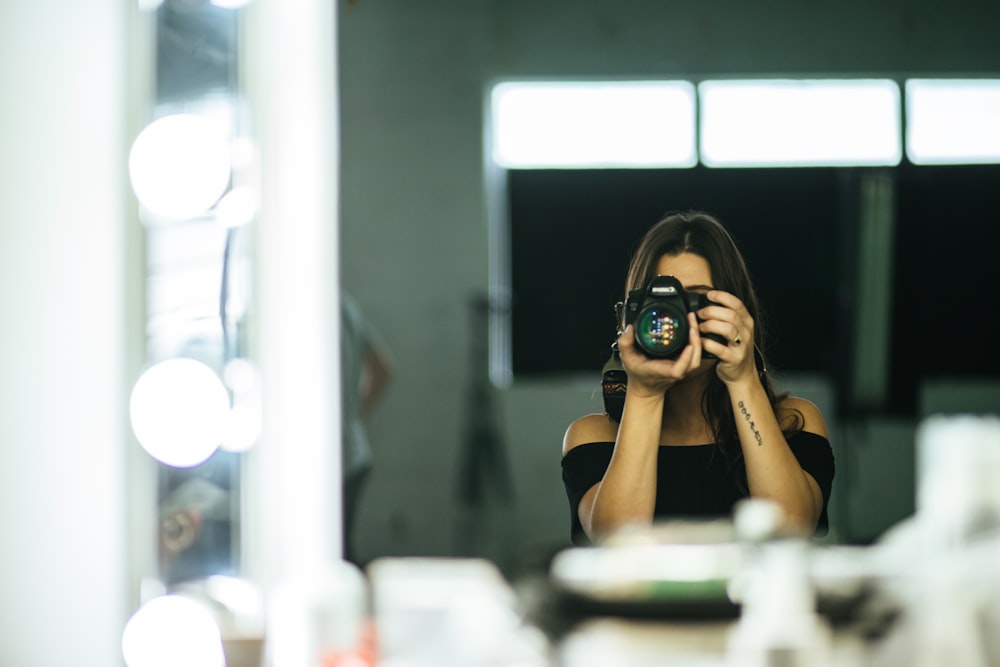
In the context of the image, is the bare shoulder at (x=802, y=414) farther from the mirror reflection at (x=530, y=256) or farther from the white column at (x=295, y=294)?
the white column at (x=295, y=294)

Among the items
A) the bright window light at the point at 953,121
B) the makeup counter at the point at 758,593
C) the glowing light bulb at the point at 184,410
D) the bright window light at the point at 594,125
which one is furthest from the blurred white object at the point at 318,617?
the bright window light at the point at 953,121

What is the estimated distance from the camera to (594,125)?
0.62 metres

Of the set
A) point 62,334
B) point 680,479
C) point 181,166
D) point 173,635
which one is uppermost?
point 181,166

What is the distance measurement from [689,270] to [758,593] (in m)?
0.24

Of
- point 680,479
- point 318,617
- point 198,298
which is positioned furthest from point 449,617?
point 198,298

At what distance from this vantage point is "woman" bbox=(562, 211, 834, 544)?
24.5 inches

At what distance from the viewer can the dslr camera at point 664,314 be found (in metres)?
0.61

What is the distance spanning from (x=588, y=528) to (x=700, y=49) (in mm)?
363

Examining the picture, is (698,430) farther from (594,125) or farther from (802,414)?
(594,125)

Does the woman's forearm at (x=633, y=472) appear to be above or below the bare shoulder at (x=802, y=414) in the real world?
below

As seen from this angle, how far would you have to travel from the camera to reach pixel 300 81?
62 cm

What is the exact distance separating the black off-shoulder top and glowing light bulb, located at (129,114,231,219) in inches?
13.2

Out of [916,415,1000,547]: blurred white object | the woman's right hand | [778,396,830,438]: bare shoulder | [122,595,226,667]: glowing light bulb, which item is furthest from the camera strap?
[122,595,226,667]: glowing light bulb

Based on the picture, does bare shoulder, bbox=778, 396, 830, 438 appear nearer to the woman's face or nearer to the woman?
the woman
